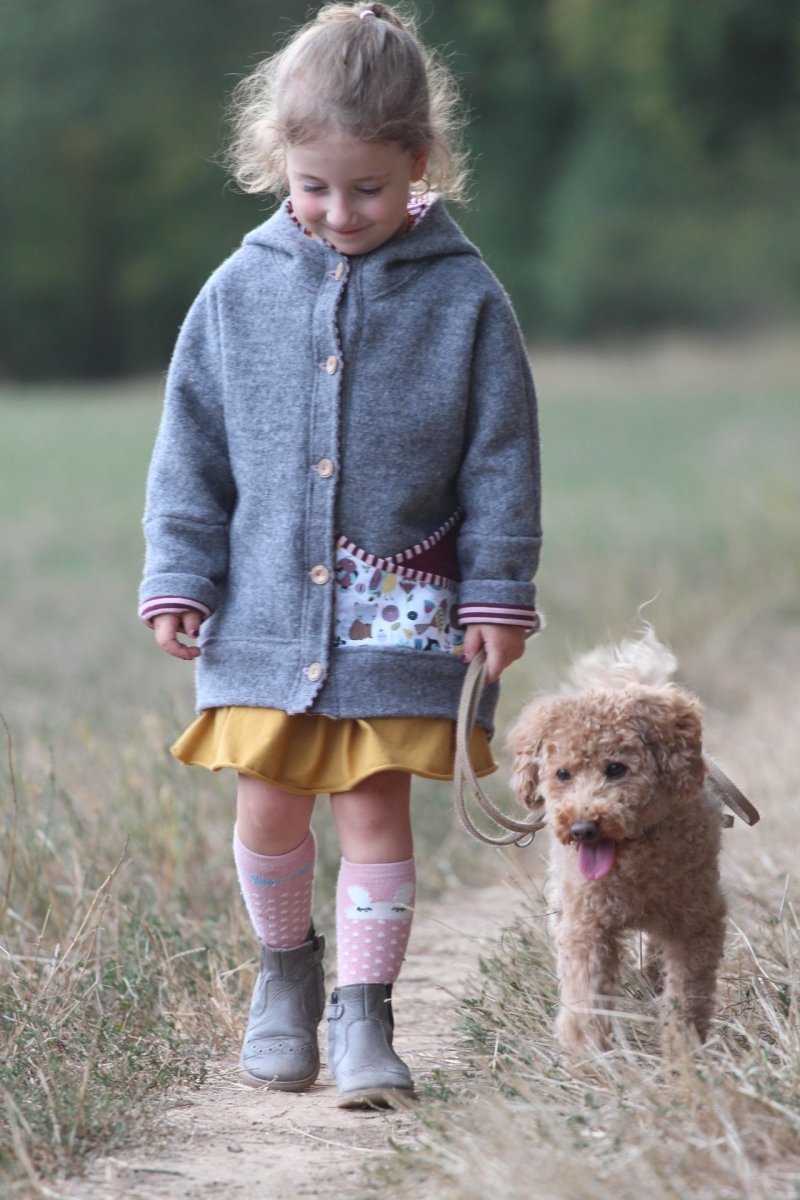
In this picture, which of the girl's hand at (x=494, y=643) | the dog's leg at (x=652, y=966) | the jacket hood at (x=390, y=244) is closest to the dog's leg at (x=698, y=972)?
the dog's leg at (x=652, y=966)

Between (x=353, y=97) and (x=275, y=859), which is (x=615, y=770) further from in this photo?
(x=353, y=97)

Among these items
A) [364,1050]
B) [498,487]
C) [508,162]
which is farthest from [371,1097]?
[508,162]

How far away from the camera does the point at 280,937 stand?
3.49m

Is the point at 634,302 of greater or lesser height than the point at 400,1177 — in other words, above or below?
above

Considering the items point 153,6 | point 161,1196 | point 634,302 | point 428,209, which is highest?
point 153,6

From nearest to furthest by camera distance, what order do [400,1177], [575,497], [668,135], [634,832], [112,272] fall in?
1. [400,1177]
2. [634,832]
3. [575,497]
4. [668,135]
5. [112,272]

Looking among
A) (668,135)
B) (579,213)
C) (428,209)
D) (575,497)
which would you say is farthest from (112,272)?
(428,209)

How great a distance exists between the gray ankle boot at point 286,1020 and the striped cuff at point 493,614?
760 millimetres

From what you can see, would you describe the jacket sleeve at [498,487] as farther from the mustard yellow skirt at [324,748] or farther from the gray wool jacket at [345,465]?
the mustard yellow skirt at [324,748]

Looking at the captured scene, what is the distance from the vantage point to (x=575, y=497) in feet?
46.6

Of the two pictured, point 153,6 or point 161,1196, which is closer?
point 161,1196

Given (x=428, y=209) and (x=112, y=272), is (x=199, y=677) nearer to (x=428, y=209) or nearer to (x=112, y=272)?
(x=428, y=209)

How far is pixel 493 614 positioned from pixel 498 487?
24cm

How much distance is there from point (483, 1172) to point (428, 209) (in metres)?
1.85
